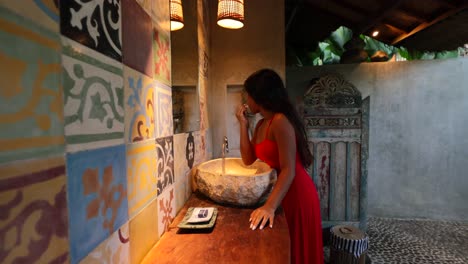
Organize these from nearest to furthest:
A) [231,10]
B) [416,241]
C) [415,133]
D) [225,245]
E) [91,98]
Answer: [91,98]
[225,245]
[231,10]
[416,241]
[415,133]

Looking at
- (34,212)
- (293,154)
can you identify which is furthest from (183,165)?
(34,212)

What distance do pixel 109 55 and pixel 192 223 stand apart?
60 centimetres

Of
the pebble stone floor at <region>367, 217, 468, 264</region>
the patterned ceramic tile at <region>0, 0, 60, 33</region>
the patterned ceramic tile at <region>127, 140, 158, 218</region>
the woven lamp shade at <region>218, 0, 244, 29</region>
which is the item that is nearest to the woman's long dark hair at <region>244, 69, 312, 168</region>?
the woven lamp shade at <region>218, 0, 244, 29</region>

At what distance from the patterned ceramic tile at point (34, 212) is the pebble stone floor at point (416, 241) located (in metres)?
2.55

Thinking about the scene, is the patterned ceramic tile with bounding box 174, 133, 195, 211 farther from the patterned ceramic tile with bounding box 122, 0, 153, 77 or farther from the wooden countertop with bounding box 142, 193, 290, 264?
the patterned ceramic tile with bounding box 122, 0, 153, 77

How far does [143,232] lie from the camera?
0.63 meters

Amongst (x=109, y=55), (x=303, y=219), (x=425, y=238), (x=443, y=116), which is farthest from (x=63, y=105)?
(x=443, y=116)

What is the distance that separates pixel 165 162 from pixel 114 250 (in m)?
0.35

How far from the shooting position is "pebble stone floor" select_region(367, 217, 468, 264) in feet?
7.08

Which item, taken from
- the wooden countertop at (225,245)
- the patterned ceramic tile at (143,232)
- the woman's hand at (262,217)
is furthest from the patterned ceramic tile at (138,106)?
the woman's hand at (262,217)

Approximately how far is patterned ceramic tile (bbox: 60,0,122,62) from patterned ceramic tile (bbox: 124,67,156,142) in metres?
0.07

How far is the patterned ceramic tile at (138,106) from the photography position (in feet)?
1.85

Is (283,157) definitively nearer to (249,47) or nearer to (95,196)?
(95,196)

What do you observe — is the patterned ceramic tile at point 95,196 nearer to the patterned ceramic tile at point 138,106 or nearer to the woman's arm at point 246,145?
the patterned ceramic tile at point 138,106
